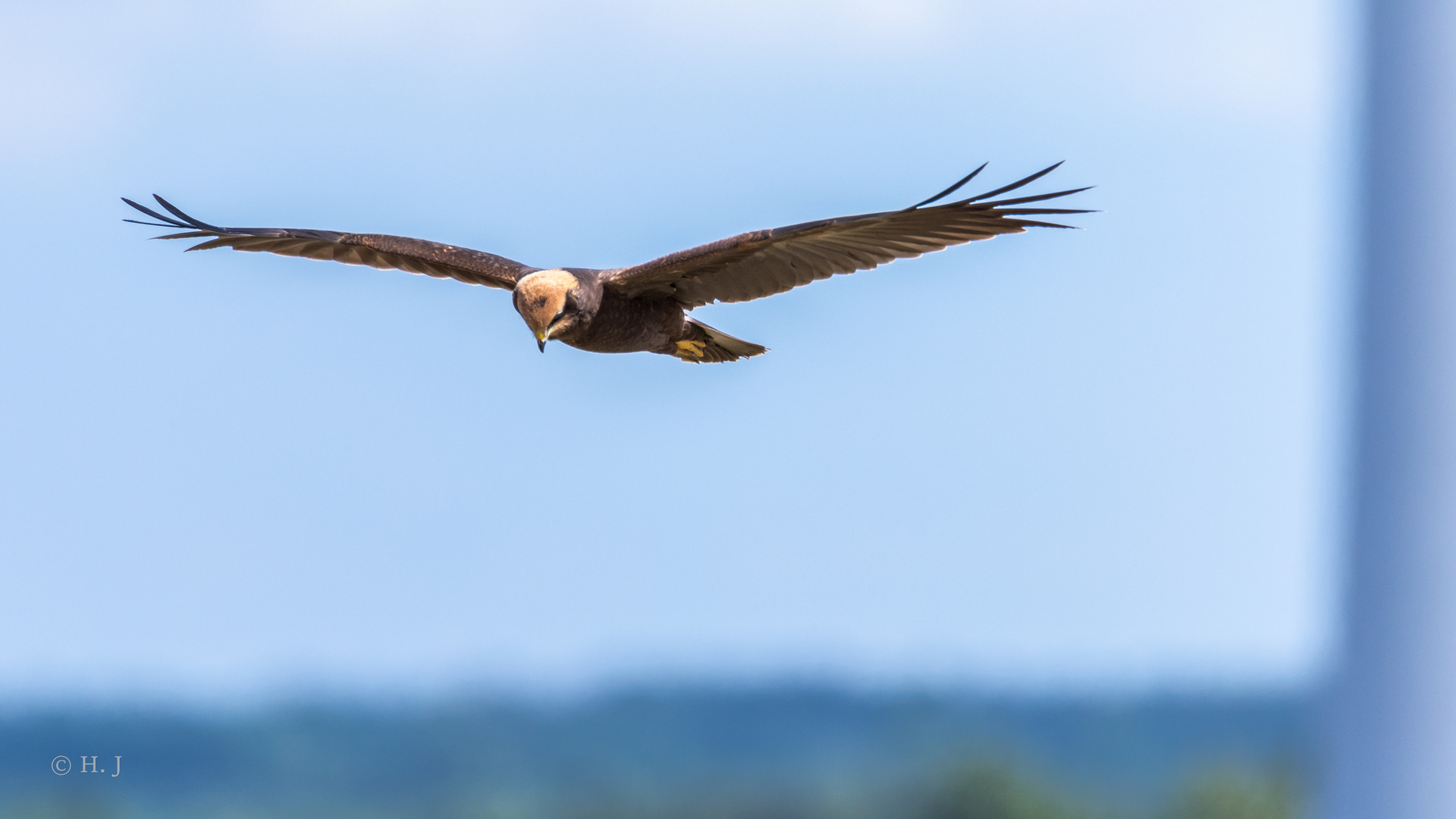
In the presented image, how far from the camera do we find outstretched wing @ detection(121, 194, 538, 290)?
6.58m

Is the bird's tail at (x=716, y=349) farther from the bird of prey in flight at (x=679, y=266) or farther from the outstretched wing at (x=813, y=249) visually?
the outstretched wing at (x=813, y=249)

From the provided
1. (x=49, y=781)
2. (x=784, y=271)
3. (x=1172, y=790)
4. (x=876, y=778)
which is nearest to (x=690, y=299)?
(x=784, y=271)

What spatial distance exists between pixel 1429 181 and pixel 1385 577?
2.08 metres

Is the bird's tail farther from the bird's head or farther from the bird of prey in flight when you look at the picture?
the bird's head

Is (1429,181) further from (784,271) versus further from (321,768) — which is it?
(321,768)

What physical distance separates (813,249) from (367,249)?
2.47m

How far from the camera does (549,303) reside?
18.4 ft

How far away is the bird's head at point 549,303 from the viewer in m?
5.60

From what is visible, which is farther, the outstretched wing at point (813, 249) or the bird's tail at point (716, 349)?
the bird's tail at point (716, 349)

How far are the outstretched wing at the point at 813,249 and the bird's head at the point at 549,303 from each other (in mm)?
365

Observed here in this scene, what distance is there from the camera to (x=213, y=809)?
43438 millimetres

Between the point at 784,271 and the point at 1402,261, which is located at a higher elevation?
the point at 1402,261

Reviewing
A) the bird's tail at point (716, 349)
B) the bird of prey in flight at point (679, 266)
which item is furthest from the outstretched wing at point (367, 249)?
the bird's tail at point (716, 349)

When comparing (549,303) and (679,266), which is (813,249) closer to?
(679,266)
